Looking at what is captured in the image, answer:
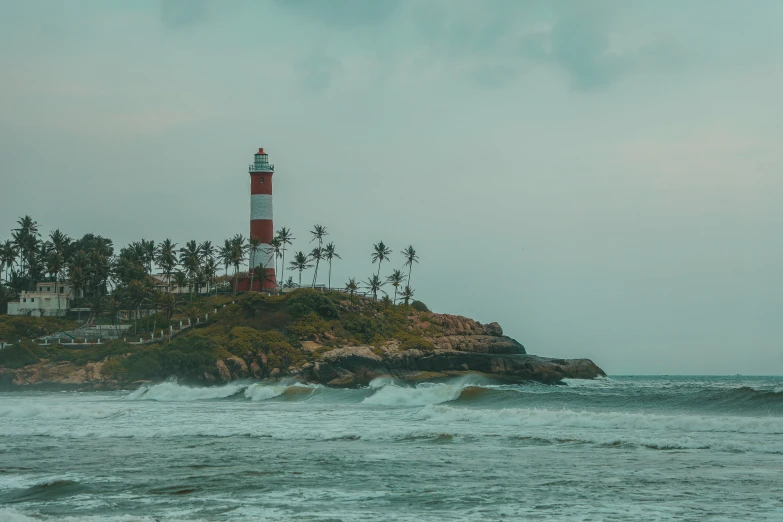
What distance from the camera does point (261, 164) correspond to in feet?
259

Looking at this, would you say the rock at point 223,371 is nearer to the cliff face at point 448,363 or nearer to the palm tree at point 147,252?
the cliff face at point 448,363

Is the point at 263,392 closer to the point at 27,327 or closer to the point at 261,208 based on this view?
the point at 261,208

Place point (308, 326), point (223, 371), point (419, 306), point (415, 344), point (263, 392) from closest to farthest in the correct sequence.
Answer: point (263, 392)
point (223, 371)
point (415, 344)
point (308, 326)
point (419, 306)

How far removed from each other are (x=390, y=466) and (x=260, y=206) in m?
62.7

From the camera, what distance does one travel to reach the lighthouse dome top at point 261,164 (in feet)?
259

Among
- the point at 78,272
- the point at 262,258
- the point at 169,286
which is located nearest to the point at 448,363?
the point at 262,258

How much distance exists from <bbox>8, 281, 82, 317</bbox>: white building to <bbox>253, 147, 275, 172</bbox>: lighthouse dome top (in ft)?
77.2

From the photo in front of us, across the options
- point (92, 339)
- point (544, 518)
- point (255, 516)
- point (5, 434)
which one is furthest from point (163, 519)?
point (92, 339)

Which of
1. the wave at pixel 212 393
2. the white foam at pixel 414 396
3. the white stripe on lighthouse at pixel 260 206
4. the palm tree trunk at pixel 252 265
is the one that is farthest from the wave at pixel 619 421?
the palm tree trunk at pixel 252 265

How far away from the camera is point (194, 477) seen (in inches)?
713

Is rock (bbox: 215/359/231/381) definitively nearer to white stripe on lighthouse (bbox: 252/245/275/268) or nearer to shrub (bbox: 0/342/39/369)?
shrub (bbox: 0/342/39/369)

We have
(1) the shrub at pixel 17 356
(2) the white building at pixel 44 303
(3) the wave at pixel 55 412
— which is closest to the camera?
(3) the wave at pixel 55 412

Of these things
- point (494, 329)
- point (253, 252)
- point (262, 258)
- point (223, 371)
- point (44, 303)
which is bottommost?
point (223, 371)

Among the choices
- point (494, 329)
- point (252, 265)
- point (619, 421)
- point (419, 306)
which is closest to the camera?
point (619, 421)
